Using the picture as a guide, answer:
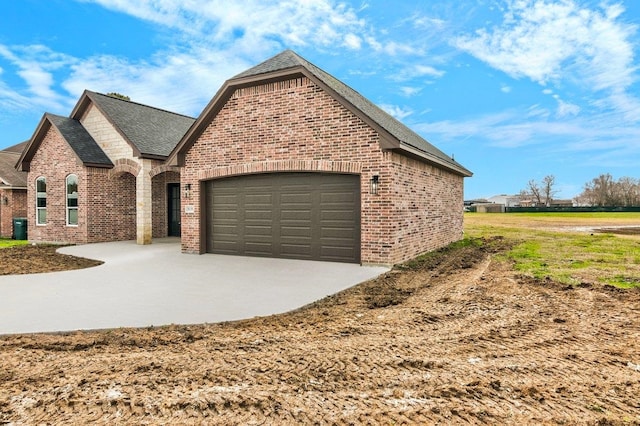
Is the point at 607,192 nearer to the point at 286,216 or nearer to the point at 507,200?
the point at 507,200

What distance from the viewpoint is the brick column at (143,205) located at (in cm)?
1588

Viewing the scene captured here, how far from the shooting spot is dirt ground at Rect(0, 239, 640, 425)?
9.64 feet

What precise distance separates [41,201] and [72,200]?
2.50 m

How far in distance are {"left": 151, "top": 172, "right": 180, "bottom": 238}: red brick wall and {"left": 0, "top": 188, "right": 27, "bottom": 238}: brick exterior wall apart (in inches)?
387

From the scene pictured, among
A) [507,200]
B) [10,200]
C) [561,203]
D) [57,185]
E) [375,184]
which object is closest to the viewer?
[375,184]

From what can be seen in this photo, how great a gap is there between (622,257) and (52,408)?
14.6 metres

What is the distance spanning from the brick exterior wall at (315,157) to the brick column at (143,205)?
154 inches

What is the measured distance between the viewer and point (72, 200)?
674 inches

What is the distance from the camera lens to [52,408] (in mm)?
3002

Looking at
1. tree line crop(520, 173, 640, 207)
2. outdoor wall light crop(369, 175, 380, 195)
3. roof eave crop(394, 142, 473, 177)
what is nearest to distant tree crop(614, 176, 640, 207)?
tree line crop(520, 173, 640, 207)

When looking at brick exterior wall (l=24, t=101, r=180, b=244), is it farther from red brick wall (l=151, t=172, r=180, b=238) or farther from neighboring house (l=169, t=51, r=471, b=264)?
neighboring house (l=169, t=51, r=471, b=264)

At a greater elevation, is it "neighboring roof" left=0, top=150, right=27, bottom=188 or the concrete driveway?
"neighboring roof" left=0, top=150, right=27, bottom=188

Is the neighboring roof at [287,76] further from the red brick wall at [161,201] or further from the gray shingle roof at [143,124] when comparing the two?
the red brick wall at [161,201]

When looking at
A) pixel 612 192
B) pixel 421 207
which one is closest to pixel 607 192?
pixel 612 192
